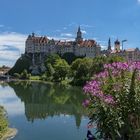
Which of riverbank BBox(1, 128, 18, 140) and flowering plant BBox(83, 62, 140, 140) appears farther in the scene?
riverbank BBox(1, 128, 18, 140)

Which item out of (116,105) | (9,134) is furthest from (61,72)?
(116,105)

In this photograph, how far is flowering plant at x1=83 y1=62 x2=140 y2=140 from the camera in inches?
377

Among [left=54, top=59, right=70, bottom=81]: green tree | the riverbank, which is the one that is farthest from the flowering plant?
[left=54, top=59, right=70, bottom=81]: green tree

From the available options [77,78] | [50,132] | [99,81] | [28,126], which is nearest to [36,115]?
[28,126]

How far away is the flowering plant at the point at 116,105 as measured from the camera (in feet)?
31.4

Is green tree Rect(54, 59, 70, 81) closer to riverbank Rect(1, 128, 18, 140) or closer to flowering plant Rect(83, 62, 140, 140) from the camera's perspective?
riverbank Rect(1, 128, 18, 140)

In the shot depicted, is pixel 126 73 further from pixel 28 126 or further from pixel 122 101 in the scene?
pixel 28 126

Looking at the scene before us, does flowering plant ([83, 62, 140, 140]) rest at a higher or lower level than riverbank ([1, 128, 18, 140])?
higher

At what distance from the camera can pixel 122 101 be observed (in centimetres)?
998

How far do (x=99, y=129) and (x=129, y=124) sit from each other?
0.70 m

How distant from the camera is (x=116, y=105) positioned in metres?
9.94

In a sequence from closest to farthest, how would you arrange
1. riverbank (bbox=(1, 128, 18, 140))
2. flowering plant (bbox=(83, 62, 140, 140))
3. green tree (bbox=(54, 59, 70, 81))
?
1. flowering plant (bbox=(83, 62, 140, 140))
2. riverbank (bbox=(1, 128, 18, 140))
3. green tree (bbox=(54, 59, 70, 81))

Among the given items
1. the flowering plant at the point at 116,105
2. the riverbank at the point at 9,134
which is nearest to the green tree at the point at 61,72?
the riverbank at the point at 9,134

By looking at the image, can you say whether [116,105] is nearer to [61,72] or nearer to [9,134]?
[9,134]
